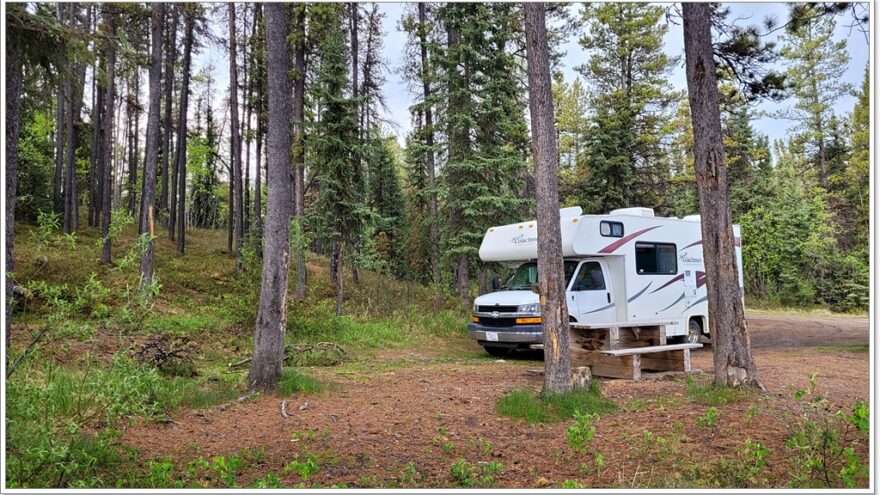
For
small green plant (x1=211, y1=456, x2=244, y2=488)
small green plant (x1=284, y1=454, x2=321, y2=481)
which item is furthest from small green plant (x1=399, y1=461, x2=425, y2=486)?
small green plant (x1=211, y1=456, x2=244, y2=488)

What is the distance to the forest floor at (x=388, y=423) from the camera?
3957 millimetres

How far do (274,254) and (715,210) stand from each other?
596cm

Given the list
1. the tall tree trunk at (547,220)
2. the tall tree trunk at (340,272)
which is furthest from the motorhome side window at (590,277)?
the tall tree trunk at (340,272)

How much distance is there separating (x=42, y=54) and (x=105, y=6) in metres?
16.1

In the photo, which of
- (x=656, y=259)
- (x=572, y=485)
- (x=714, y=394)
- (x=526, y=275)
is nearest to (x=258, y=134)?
(x=526, y=275)

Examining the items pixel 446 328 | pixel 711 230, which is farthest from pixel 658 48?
pixel 711 230

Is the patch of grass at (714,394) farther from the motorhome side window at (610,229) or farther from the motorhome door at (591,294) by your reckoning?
the motorhome side window at (610,229)

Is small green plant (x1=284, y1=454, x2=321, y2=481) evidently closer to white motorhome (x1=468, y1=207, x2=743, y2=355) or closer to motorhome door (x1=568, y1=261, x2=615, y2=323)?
white motorhome (x1=468, y1=207, x2=743, y2=355)

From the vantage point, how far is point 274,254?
744 centimetres

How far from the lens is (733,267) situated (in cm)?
705

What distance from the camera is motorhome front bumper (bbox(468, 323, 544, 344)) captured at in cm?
1035

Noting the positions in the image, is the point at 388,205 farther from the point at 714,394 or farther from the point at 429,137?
the point at 714,394

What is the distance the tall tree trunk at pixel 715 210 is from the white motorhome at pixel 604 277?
10.1 ft

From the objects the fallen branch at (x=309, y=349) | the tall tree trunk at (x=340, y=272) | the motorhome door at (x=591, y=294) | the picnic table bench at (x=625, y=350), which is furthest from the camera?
the tall tree trunk at (x=340, y=272)
